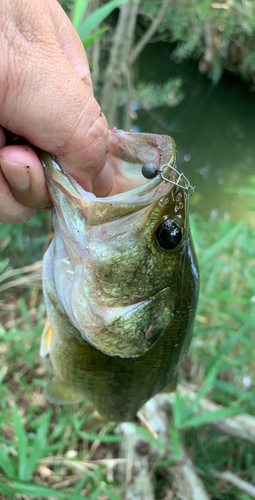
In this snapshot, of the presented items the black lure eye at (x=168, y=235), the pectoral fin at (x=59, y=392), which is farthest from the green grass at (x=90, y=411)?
the black lure eye at (x=168, y=235)

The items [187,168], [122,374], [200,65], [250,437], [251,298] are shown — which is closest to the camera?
[122,374]

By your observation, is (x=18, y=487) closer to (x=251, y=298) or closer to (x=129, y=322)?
(x=129, y=322)

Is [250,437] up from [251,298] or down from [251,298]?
down

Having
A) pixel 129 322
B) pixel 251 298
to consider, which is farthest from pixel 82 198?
pixel 251 298

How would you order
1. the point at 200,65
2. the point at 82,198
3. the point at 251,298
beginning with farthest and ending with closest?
the point at 200,65, the point at 251,298, the point at 82,198

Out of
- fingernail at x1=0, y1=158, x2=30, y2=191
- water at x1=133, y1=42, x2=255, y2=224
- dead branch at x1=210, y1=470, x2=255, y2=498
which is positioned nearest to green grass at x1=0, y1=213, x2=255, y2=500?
dead branch at x1=210, y1=470, x2=255, y2=498

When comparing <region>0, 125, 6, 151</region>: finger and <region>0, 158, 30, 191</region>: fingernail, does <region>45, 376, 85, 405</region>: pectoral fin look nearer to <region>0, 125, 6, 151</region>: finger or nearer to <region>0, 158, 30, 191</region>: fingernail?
<region>0, 158, 30, 191</region>: fingernail

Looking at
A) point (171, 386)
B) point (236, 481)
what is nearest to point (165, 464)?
point (236, 481)
